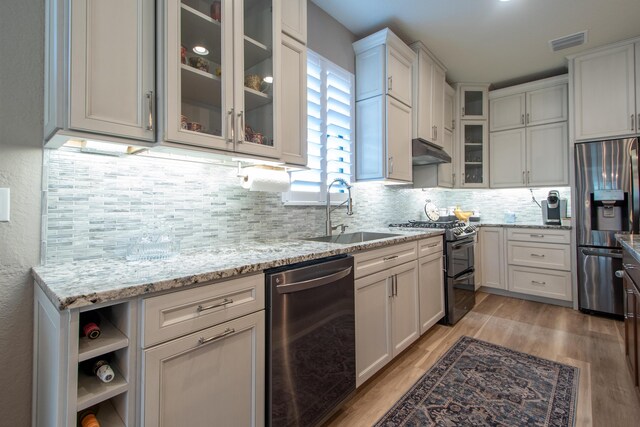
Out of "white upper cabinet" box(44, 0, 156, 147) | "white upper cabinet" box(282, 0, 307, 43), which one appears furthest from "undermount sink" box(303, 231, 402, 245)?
"white upper cabinet" box(44, 0, 156, 147)

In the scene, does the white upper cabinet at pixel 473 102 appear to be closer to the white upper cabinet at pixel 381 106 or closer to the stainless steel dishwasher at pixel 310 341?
the white upper cabinet at pixel 381 106

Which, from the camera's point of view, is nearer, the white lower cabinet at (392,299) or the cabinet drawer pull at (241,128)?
the cabinet drawer pull at (241,128)

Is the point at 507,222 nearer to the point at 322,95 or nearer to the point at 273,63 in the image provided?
the point at 322,95

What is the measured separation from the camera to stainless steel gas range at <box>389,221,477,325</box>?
283 centimetres

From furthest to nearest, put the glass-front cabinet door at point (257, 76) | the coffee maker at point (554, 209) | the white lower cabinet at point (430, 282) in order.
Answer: the coffee maker at point (554, 209) → the white lower cabinet at point (430, 282) → the glass-front cabinet door at point (257, 76)

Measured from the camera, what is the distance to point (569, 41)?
9.76 ft

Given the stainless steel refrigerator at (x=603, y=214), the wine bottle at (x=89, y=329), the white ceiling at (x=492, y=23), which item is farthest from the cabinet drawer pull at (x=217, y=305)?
the stainless steel refrigerator at (x=603, y=214)

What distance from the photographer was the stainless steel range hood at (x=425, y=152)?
3010mm

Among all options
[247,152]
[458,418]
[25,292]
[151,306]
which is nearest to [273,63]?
[247,152]

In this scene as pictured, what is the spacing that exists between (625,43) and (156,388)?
15.1ft

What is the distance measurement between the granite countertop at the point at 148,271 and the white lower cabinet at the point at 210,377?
198mm

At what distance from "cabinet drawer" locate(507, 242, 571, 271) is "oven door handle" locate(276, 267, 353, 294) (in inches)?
117

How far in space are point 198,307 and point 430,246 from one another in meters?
2.07

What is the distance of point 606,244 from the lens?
9.79 feet
